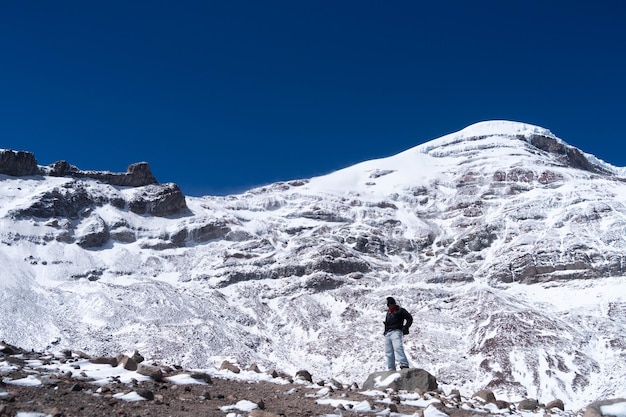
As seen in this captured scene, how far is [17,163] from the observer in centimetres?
11769

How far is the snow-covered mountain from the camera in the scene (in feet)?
197

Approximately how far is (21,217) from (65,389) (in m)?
103

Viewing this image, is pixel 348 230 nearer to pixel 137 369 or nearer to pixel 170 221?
pixel 170 221

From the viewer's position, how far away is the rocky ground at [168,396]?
8.80m

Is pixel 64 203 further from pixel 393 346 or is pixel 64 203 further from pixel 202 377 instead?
pixel 202 377

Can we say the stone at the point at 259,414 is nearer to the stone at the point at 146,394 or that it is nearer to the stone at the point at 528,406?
the stone at the point at 146,394

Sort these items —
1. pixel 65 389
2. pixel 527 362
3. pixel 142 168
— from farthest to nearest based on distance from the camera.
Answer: pixel 142 168 < pixel 527 362 < pixel 65 389

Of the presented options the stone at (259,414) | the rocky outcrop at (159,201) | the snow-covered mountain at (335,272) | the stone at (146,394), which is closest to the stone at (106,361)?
the stone at (146,394)

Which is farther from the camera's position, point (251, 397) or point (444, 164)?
point (444, 164)

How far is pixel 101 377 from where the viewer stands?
11.1m

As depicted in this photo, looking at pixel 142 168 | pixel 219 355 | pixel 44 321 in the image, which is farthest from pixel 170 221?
pixel 219 355

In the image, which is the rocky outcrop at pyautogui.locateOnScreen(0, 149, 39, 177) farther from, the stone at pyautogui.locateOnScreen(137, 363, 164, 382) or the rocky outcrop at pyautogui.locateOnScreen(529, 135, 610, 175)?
the rocky outcrop at pyautogui.locateOnScreen(529, 135, 610, 175)

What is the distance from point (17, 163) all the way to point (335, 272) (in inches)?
2965

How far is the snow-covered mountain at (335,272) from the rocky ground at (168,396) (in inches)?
1673
